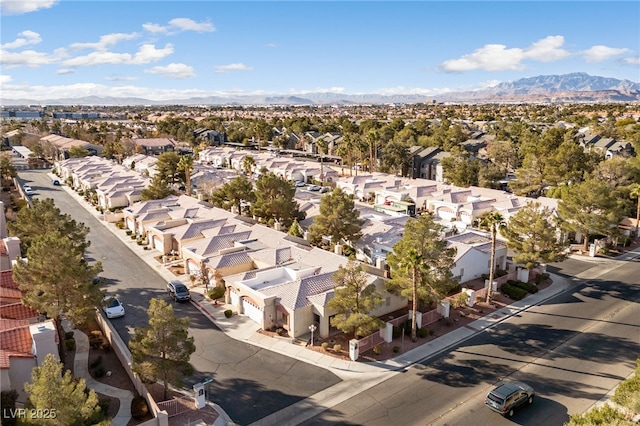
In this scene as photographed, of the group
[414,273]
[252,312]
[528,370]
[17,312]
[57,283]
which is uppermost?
[57,283]

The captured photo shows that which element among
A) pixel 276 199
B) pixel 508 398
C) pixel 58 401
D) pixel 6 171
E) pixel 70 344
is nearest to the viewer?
pixel 58 401

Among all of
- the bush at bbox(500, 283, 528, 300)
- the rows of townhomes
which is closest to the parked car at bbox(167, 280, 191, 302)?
the rows of townhomes

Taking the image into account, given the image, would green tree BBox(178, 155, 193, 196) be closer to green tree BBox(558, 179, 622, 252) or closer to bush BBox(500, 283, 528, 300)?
bush BBox(500, 283, 528, 300)

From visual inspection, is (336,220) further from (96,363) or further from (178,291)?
(96,363)

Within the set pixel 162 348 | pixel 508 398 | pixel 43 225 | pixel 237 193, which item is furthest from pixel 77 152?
pixel 508 398

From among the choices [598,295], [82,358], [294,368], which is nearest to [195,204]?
[82,358]
